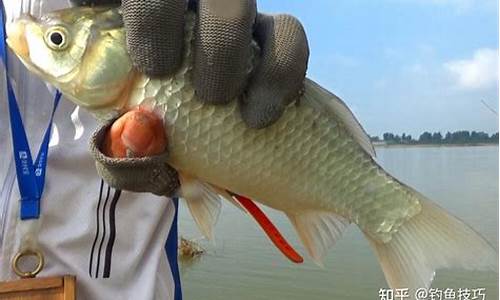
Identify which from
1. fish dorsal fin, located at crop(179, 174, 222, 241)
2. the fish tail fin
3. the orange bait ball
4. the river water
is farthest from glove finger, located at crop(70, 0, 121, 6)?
the river water

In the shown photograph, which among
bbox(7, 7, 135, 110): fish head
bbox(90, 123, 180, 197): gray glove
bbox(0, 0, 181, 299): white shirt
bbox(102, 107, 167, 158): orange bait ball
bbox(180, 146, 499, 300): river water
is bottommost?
bbox(180, 146, 499, 300): river water

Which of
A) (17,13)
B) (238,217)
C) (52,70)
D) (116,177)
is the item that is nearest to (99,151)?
(116,177)

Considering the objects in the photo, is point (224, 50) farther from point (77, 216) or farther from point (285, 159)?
point (77, 216)

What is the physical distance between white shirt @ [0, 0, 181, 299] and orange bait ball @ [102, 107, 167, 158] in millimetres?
279

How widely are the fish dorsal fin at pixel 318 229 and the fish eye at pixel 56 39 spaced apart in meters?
0.57

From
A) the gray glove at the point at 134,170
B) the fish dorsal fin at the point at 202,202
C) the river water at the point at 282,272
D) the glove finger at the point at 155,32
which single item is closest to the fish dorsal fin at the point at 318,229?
the fish dorsal fin at the point at 202,202

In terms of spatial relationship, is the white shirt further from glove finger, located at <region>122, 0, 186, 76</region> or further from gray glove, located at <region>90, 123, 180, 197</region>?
glove finger, located at <region>122, 0, 186, 76</region>

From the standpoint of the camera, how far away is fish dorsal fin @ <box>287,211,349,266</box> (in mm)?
1373

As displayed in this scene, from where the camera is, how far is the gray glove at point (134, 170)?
3.93 feet

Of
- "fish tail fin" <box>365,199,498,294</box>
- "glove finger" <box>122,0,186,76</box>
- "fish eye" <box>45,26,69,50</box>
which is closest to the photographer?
"glove finger" <box>122,0,186,76</box>

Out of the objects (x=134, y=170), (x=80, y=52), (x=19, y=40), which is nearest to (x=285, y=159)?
(x=134, y=170)

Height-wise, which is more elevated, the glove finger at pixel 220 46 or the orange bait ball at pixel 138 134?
the glove finger at pixel 220 46

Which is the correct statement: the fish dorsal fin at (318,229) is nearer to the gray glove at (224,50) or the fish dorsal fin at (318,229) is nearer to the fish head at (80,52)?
the gray glove at (224,50)

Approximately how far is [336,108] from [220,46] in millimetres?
323
